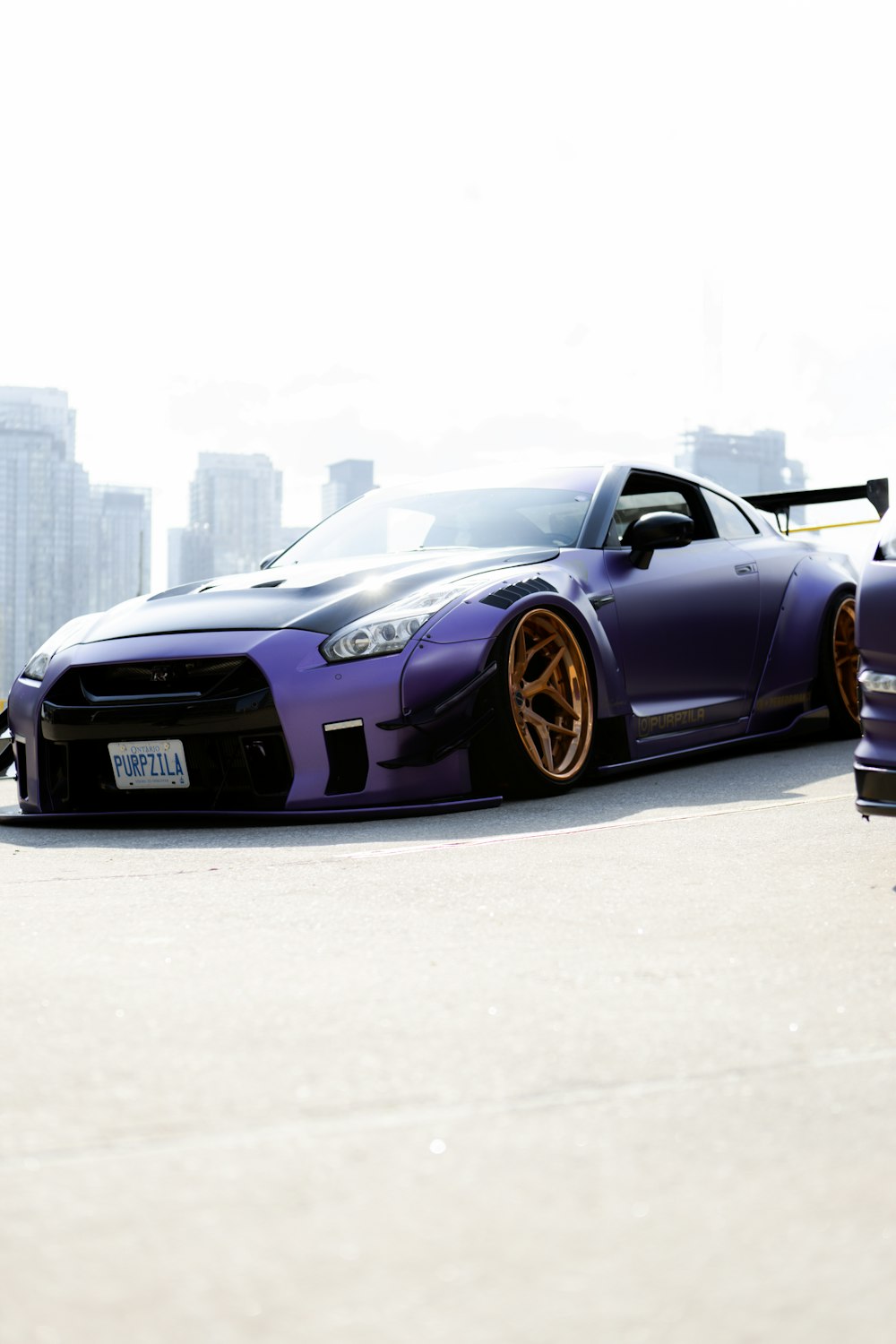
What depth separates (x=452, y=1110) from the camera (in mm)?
1956

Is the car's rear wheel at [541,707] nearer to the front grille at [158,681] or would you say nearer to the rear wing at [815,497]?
the front grille at [158,681]

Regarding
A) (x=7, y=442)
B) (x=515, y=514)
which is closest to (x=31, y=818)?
(x=515, y=514)

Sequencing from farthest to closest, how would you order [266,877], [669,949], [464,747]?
[464,747] < [266,877] < [669,949]

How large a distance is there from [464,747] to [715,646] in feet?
5.85

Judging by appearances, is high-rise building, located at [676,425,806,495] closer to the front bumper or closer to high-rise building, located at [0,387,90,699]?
high-rise building, located at [0,387,90,699]

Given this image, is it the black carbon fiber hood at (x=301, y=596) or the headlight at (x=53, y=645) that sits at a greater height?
the black carbon fiber hood at (x=301, y=596)

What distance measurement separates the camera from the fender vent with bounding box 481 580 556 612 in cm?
553

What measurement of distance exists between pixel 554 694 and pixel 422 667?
0.71 meters

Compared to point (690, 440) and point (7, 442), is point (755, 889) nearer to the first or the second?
point (690, 440)

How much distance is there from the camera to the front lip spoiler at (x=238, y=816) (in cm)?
515

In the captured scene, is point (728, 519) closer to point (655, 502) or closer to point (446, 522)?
point (655, 502)

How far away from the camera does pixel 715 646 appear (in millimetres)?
6758

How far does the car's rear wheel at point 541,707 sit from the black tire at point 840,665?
81.1 inches

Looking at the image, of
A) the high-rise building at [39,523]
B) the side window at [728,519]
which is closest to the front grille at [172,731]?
→ the side window at [728,519]
